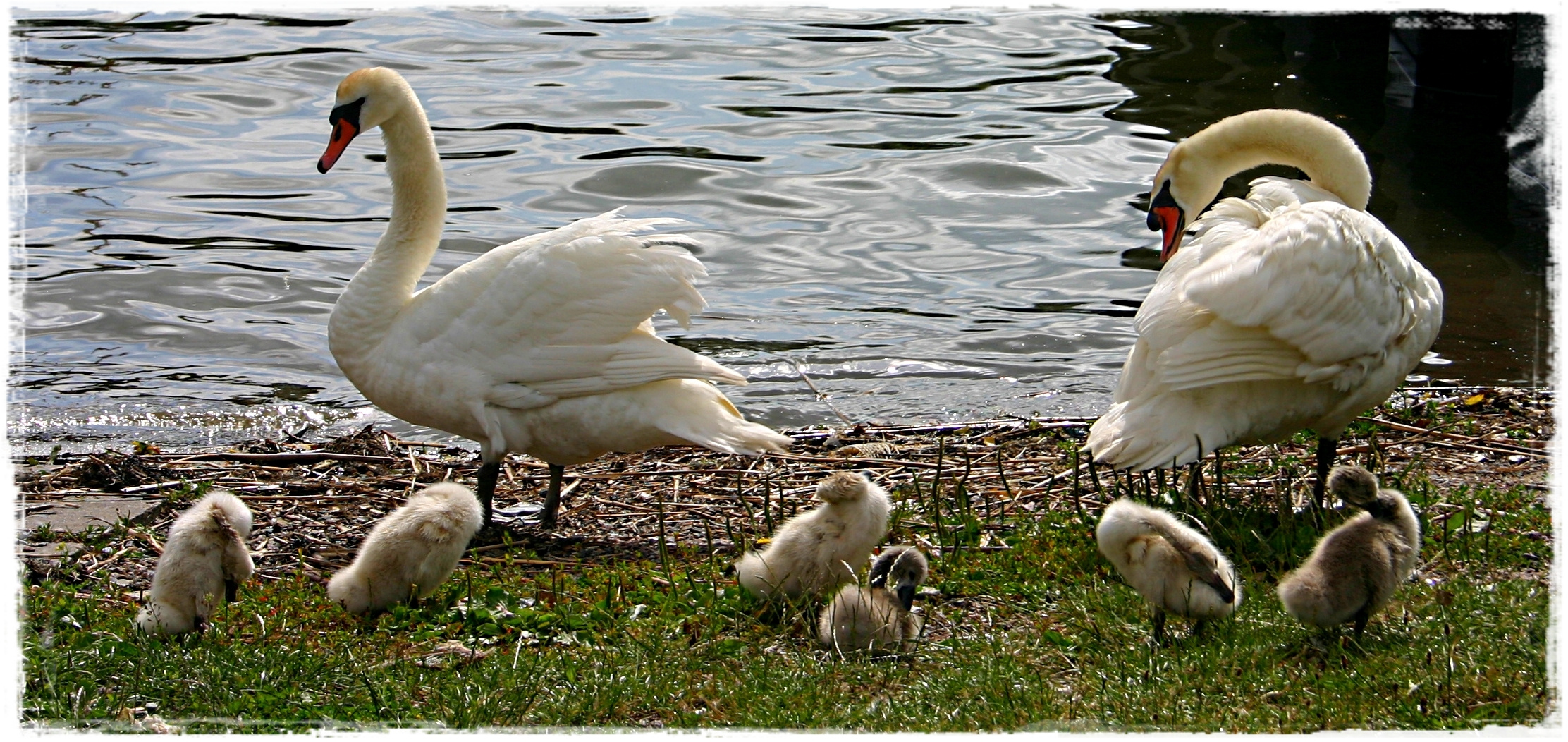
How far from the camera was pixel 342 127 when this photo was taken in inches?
260

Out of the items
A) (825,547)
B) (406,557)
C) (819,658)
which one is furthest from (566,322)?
(819,658)

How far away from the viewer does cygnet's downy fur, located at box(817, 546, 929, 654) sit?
403 cm

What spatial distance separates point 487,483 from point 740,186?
7.00 m

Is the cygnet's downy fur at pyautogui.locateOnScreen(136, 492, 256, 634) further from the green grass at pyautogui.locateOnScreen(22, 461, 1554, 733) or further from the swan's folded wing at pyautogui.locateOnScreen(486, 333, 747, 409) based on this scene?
the swan's folded wing at pyautogui.locateOnScreen(486, 333, 747, 409)

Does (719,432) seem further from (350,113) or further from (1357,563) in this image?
(1357,563)

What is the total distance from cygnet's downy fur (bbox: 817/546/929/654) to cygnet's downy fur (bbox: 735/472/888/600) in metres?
0.28

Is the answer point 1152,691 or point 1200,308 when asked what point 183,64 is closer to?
point 1200,308

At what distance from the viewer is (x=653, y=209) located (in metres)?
11.8

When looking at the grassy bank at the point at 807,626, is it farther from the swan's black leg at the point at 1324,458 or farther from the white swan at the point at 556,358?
the white swan at the point at 556,358

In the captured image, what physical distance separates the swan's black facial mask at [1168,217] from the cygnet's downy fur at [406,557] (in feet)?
11.0

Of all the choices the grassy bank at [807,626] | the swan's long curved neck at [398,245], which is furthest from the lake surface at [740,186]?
the grassy bank at [807,626]

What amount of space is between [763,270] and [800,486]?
4621 mm

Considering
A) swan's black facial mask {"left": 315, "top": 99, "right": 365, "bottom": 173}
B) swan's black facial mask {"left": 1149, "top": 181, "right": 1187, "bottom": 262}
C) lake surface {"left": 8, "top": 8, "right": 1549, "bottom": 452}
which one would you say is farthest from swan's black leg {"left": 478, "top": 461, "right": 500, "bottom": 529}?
swan's black facial mask {"left": 1149, "top": 181, "right": 1187, "bottom": 262}

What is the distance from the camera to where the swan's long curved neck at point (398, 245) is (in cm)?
603
